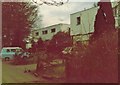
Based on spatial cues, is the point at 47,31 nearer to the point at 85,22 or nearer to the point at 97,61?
the point at 85,22

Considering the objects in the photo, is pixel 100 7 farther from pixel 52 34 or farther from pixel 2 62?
pixel 2 62

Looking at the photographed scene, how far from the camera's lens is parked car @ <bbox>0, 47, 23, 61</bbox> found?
569 cm

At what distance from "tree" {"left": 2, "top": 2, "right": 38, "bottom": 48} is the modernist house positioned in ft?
2.75

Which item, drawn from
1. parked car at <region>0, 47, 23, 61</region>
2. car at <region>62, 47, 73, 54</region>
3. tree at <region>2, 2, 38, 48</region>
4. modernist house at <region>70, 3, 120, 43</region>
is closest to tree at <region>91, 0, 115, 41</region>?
→ modernist house at <region>70, 3, 120, 43</region>

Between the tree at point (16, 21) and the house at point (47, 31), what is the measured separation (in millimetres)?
187

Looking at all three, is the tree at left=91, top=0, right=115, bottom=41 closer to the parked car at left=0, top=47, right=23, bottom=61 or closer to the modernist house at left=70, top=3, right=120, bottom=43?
the modernist house at left=70, top=3, right=120, bottom=43

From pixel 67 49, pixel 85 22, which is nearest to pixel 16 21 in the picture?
pixel 67 49

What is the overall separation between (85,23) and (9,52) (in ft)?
5.44

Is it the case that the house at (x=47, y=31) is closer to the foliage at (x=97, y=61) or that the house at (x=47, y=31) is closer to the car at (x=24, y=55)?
the car at (x=24, y=55)

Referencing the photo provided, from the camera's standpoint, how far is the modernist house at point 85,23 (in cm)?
570

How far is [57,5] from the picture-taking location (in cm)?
568

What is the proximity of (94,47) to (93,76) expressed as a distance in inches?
24.2

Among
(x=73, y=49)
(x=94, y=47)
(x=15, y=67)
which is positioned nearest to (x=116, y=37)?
(x=94, y=47)

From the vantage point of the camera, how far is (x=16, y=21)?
577 cm
